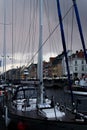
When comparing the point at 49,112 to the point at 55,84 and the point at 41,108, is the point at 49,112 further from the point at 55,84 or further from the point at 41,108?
the point at 55,84

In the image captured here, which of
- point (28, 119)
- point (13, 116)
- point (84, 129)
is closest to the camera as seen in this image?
point (84, 129)

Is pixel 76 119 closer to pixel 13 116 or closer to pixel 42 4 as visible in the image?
pixel 13 116

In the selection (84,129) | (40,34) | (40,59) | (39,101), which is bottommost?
(84,129)

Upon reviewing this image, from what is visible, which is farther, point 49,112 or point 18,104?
point 18,104

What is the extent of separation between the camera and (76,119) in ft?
39.7

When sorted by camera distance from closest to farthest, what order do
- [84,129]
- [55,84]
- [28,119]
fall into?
[84,129]
[28,119]
[55,84]

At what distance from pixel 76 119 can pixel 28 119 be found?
77.0 inches

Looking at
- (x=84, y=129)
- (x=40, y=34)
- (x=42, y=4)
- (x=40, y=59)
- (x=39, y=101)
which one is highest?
(x=42, y=4)

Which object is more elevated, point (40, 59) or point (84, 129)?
point (40, 59)

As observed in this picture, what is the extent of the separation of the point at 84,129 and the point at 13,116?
3725 millimetres

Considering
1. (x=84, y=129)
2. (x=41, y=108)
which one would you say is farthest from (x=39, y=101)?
(x=84, y=129)

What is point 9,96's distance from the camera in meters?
19.4

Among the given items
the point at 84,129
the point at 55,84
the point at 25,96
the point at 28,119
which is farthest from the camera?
the point at 55,84

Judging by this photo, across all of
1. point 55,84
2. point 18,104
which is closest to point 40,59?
point 18,104
